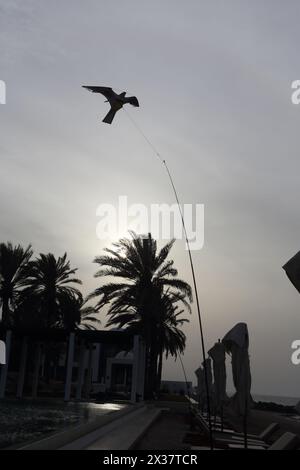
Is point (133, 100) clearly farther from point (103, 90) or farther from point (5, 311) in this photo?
point (5, 311)

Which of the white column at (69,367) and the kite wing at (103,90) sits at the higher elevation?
the kite wing at (103,90)

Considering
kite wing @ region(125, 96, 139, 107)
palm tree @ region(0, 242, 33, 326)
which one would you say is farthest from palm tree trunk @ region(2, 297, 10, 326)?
kite wing @ region(125, 96, 139, 107)

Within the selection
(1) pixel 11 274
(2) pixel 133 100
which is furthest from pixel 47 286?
(2) pixel 133 100

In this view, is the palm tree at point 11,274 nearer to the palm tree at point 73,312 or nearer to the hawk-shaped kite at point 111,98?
the palm tree at point 73,312

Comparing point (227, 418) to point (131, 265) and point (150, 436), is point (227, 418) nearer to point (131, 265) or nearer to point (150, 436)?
point (131, 265)

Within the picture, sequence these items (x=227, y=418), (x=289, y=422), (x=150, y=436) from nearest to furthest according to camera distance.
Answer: (x=150, y=436) < (x=289, y=422) < (x=227, y=418)

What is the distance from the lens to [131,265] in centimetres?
2977

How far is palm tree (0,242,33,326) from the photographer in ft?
114

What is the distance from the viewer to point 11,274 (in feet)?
115

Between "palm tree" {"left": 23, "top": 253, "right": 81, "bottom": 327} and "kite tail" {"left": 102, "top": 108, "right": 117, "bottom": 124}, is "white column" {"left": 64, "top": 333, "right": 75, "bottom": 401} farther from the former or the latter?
"kite tail" {"left": 102, "top": 108, "right": 117, "bottom": 124}

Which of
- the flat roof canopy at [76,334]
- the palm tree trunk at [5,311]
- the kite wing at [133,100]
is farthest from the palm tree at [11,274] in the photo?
the kite wing at [133,100]

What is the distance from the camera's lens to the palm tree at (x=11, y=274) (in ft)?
114
